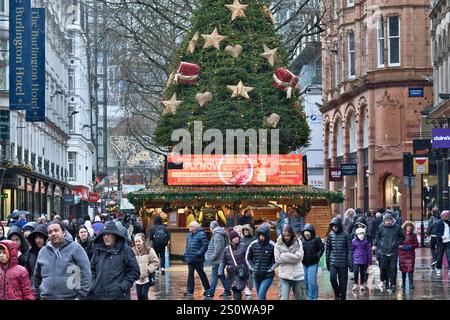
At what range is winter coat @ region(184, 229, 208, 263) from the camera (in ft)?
75.6

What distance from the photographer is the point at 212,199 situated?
112ft

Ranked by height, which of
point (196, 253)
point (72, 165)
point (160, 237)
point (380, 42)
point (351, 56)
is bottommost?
point (196, 253)

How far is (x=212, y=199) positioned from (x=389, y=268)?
10.8 metres

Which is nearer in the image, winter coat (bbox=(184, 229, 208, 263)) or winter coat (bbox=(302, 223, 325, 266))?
winter coat (bbox=(302, 223, 325, 266))

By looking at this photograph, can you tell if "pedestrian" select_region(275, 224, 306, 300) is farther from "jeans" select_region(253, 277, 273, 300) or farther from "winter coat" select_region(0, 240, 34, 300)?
"winter coat" select_region(0, 240, 34, 300)

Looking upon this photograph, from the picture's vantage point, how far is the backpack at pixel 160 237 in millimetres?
28594

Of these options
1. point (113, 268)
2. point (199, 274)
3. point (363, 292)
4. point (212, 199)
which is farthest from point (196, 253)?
point (212, 199)

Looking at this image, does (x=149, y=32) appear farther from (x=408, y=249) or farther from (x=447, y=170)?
(x=408, y=249)

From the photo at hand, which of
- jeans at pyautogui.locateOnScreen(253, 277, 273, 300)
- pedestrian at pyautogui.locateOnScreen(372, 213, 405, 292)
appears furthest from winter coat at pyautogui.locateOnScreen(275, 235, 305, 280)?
pedestrian at pyautogui.locateOnScreen(372, 213, 405, 292)

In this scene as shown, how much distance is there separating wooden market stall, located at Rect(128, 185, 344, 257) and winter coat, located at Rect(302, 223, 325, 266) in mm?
13901

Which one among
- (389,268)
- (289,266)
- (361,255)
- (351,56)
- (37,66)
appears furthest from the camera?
(351,56)

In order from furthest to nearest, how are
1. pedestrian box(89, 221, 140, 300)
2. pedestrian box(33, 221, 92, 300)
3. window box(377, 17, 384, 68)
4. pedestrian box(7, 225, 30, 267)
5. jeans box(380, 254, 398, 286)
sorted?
window box(377, 17, 384, 68) < jeans box(380, 254, 398, 286) < pedestrian box(7, 225, 30, 267) < pedestrian box(89, 221, 140, 300) < pedestrian box(33, 221, 92, 300)

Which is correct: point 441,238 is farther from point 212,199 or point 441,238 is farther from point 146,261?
point 146,261
